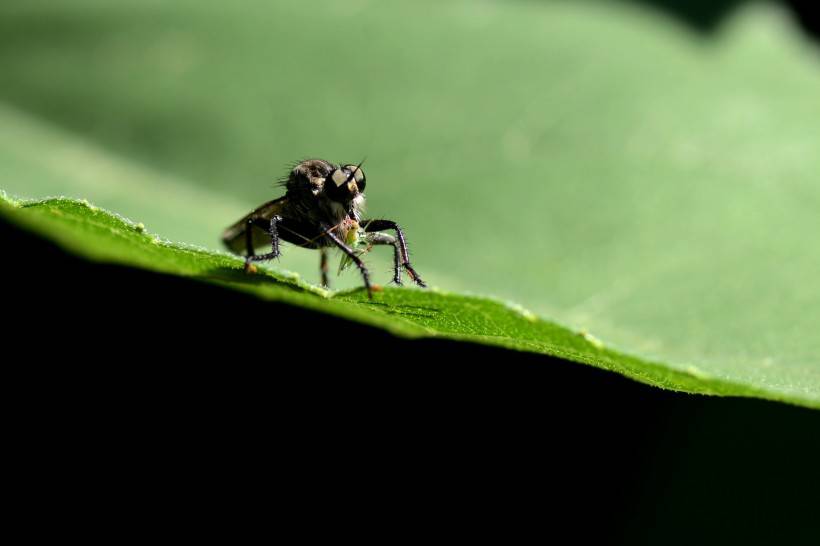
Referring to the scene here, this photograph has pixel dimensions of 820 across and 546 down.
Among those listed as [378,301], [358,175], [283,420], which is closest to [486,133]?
[358,175]

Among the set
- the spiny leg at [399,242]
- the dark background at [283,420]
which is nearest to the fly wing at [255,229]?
the spiny leg at [399,242]

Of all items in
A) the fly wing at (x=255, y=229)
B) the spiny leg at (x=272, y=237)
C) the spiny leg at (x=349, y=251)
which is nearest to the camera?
the spiny leg at (x=349, y=251)

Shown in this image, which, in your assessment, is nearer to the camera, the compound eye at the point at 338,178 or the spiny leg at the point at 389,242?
the spiny leg at the point at 389,242

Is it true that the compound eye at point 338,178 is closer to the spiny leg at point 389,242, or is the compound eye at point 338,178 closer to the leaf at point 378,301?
the spiny leg at point 389,242

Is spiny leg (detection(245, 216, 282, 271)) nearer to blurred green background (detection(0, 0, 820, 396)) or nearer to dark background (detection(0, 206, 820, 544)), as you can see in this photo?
blurred green background (detection(0, 0, 820, 396))

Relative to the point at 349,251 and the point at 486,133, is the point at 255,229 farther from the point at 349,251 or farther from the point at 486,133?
the point at 486,133

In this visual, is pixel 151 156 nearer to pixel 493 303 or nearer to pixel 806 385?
pixel 493 303

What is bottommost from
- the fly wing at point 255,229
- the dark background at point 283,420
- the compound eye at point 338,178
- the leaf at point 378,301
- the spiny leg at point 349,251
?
the dark background at point 283,420

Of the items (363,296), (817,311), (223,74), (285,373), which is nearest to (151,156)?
(223,74)
